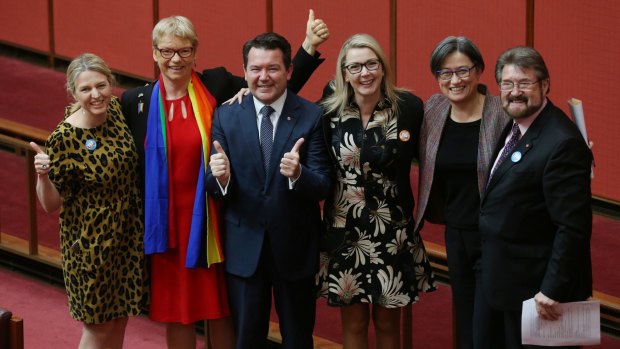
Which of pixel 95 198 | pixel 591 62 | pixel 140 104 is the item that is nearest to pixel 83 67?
pixel 140 104

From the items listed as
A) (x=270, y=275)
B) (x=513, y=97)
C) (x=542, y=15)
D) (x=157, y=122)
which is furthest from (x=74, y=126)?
(x=542, y=15)

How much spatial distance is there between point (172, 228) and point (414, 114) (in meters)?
0.97

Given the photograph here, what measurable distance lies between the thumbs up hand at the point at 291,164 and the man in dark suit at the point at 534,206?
638 millimetres

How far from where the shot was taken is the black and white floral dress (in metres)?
4.12

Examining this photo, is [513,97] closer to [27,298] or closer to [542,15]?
[542,15]

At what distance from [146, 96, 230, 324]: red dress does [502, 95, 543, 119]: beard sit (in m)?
1.16

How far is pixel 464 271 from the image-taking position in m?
4.06

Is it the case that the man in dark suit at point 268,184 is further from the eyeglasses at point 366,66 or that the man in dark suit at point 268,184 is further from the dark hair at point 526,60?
the dark hair at point 526,60

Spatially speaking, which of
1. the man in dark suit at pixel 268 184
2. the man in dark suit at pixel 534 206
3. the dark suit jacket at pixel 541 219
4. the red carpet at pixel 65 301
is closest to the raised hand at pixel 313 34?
the man in dark suit at pixel 268 184

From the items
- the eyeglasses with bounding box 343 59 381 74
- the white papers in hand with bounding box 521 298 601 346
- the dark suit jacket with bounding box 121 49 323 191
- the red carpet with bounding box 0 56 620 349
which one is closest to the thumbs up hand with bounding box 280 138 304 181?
the eyeglasses with bounding box 343 59 381 74

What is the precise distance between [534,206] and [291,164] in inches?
32.8

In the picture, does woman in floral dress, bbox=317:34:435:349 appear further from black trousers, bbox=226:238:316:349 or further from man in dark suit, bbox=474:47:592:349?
man in dark suit, bbox=474:47:592:349

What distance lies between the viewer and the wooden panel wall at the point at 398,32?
20.1 feet

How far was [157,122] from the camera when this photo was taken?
13.9ft
